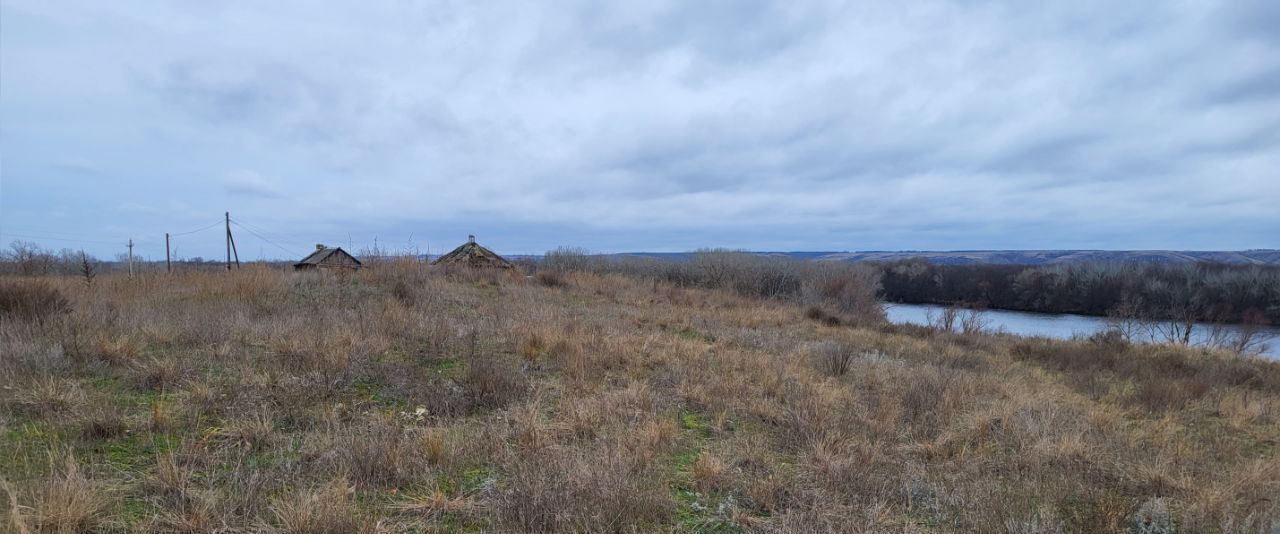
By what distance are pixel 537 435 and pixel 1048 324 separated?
5514 cm

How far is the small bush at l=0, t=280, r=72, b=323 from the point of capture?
5883mm

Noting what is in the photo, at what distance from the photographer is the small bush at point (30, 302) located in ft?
19.3

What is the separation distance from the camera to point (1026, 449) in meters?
4.33

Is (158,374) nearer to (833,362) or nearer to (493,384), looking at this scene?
(493,384)

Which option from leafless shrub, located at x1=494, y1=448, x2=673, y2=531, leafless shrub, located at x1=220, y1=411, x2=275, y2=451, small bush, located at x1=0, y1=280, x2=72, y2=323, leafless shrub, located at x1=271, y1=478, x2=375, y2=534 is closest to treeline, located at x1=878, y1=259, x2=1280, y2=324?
leafless shrub, located at x1=494, y1=448, x2=673, y2=531

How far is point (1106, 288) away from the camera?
189 ft

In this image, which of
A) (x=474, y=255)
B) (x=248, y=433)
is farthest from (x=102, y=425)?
(x=474, y=255)

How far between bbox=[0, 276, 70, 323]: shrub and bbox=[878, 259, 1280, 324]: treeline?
4540 centimetres

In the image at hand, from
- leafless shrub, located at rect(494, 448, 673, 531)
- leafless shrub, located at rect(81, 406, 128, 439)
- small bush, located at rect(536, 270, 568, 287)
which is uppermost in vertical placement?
small bush, located at rect(536, 270, 568, 287)

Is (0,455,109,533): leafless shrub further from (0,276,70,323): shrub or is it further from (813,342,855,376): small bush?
(813,342,855,376): small bush

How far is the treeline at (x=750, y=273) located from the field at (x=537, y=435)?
2266 centimetres

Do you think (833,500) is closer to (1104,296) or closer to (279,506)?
(279,506)

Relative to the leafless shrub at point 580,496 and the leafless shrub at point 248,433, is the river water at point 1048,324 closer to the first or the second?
the leafless shrub at point 580,496

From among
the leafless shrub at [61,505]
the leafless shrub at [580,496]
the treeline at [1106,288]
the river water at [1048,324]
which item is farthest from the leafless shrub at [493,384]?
the treeline at [1106,288]
